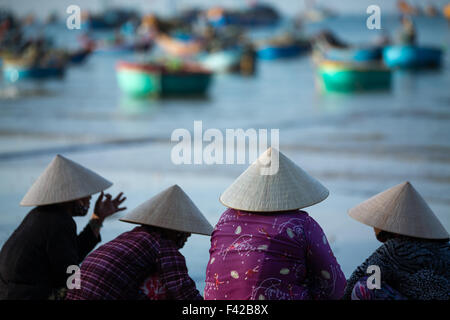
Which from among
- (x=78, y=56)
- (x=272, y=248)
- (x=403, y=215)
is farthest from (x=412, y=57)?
(x=272, y=248)

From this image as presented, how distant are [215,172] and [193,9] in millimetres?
149007

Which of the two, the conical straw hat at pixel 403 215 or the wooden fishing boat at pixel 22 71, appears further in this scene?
the wooden fishing boat at pixel 22 71

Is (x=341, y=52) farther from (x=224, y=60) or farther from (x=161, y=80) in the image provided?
(x=161, y=80)

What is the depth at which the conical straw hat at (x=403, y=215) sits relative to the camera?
2.70m

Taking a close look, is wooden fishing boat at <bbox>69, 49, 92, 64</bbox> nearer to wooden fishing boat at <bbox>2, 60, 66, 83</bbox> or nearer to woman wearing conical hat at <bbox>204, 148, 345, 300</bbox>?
wooden fishing boat at <bbox>2, 60, 66, 83</bbox>

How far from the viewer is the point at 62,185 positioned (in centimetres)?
311

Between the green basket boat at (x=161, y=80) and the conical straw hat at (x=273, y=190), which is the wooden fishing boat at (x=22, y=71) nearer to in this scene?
the green basket boat at (x=161, y=80)

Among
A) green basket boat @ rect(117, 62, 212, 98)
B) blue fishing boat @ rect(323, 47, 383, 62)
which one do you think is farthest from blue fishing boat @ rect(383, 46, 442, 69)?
green basket boat @ rect(117, 62, 212, 98)

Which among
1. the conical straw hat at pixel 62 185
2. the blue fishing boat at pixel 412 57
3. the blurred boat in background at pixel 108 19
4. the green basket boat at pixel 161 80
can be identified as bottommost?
the conical straw hat at pixel 62 185

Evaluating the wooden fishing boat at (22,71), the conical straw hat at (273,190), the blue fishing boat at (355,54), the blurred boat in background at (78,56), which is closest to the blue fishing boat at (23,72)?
the wooden fishing boat at (22,71)

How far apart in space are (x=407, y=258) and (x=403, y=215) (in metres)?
0.20

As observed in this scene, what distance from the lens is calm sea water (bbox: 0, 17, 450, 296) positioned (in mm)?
6258
